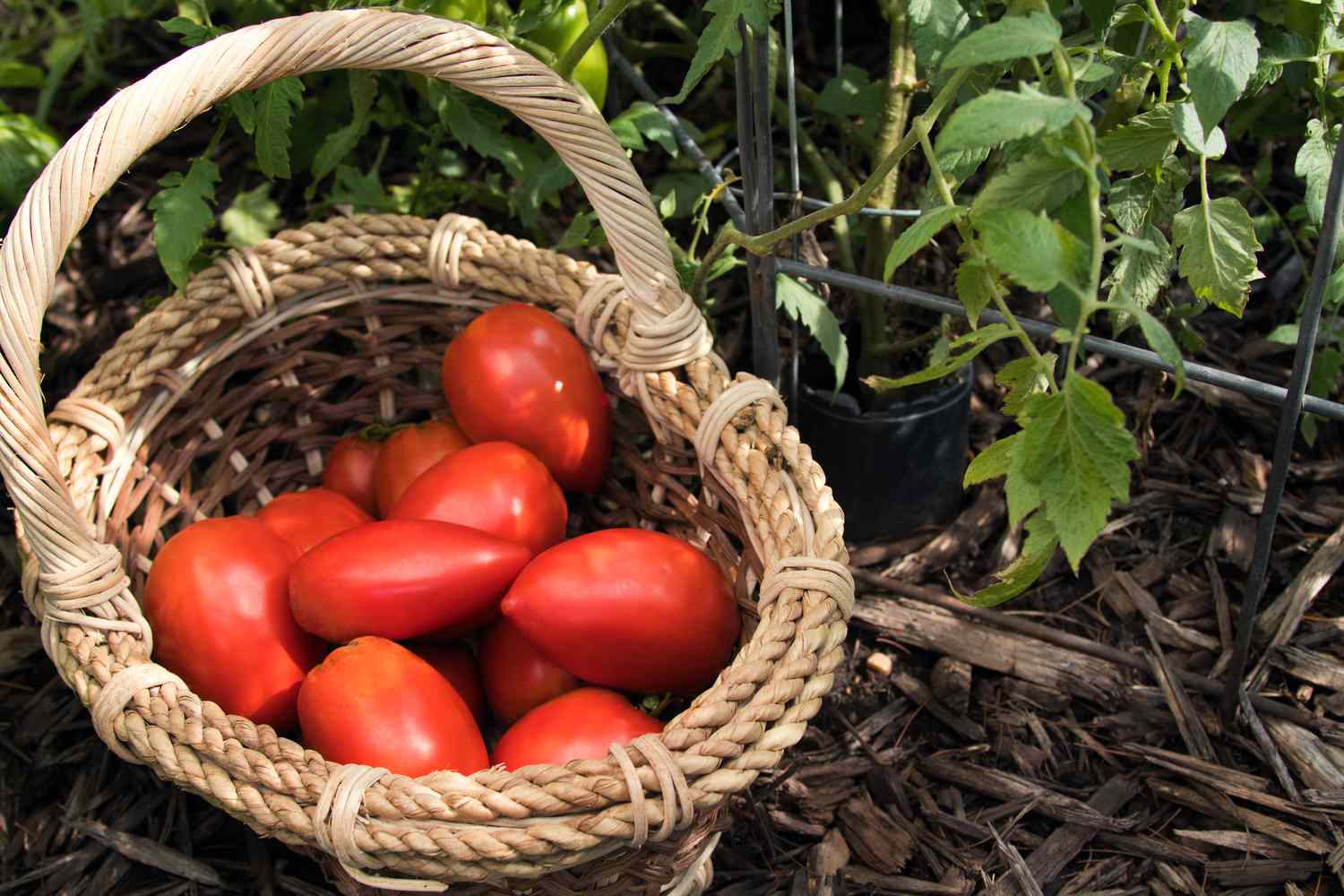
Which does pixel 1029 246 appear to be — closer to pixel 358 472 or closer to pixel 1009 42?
pixel 1009 42

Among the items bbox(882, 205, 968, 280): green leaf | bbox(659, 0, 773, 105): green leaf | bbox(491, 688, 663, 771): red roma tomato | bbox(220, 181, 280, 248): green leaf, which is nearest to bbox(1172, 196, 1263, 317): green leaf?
bbox(882, 205, 968, 280): green leaf

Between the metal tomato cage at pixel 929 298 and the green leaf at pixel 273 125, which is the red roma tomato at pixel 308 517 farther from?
the metal tomato cage at pixel 929 298

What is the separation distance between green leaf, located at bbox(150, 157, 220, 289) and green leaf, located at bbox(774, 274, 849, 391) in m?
0.63

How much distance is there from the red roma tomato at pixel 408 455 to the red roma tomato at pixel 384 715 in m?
0.29

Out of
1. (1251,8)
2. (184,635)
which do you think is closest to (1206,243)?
(1251,8)

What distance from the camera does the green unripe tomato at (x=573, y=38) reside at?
1.43 metres

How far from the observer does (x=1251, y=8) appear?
4.19 feet

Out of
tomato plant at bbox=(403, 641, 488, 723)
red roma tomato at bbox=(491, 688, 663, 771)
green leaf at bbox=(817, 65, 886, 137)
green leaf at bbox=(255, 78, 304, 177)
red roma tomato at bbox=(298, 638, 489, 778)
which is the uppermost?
green leaf at bbox=(255, 78, 304, 177)

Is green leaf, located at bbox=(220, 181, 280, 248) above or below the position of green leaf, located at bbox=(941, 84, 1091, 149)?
below

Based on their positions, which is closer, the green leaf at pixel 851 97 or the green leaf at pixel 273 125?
the green leaf at pixel 273 125

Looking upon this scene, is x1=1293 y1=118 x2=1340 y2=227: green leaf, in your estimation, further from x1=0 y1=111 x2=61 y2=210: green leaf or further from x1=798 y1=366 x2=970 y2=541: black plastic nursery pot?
x1=0 y1=111 x2=61 y2=210: green leaf

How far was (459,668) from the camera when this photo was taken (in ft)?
4.19

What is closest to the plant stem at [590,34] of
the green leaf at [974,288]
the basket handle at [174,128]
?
the basket handle at [174,128]

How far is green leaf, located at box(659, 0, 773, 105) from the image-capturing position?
3.24 feet
